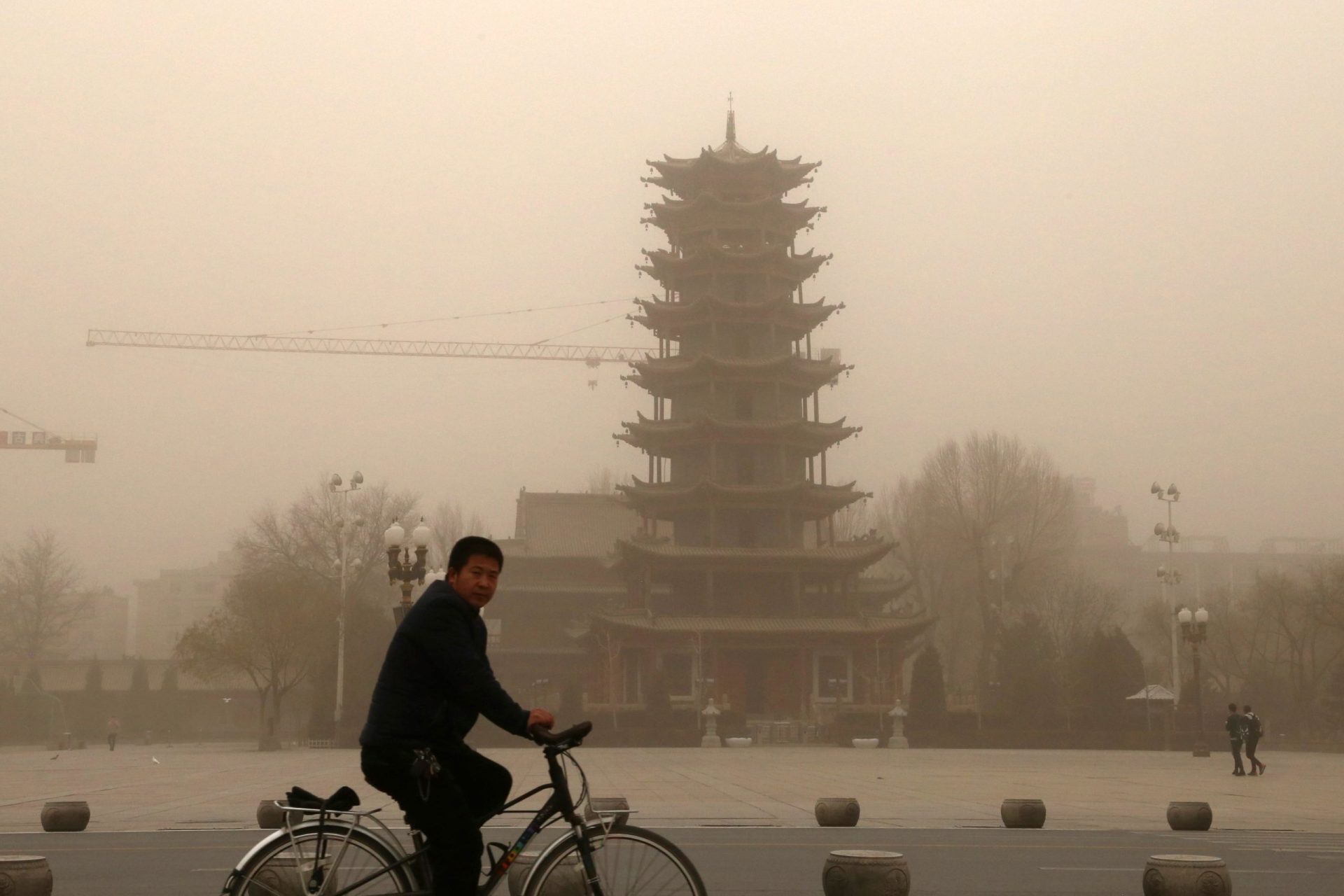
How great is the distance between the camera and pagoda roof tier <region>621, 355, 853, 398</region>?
57.0m

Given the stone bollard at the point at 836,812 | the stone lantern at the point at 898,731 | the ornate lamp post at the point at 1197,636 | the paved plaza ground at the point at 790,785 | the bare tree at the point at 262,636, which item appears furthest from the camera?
A: the bare tree at the point at 262,636

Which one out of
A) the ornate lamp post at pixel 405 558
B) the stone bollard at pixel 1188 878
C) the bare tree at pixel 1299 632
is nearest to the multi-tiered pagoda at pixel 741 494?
the bare tree at pixel 1299 632

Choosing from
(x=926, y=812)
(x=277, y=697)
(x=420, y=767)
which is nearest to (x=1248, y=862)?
(x=926, y=812)

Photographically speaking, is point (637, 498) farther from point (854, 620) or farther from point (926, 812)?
point (926, 812)

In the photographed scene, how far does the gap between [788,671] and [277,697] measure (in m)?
19.1

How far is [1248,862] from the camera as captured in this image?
1250 cm

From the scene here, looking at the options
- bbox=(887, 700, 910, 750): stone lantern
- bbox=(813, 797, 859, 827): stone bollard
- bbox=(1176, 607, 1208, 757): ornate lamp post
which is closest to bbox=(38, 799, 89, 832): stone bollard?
bbox=(813, 797, 859, 827): stone bollard

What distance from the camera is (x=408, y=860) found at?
5.95 m

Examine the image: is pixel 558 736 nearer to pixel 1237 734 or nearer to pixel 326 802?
pixel 326 802

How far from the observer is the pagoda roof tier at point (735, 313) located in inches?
2297

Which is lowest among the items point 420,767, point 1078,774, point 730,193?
point 1078,774

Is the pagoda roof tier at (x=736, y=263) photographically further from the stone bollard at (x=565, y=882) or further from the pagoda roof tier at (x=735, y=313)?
the stone bollard at (x=565, y=882)

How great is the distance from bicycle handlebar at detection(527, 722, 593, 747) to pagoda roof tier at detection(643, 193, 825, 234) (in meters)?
54.8

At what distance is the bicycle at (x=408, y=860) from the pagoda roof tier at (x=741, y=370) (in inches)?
1996
